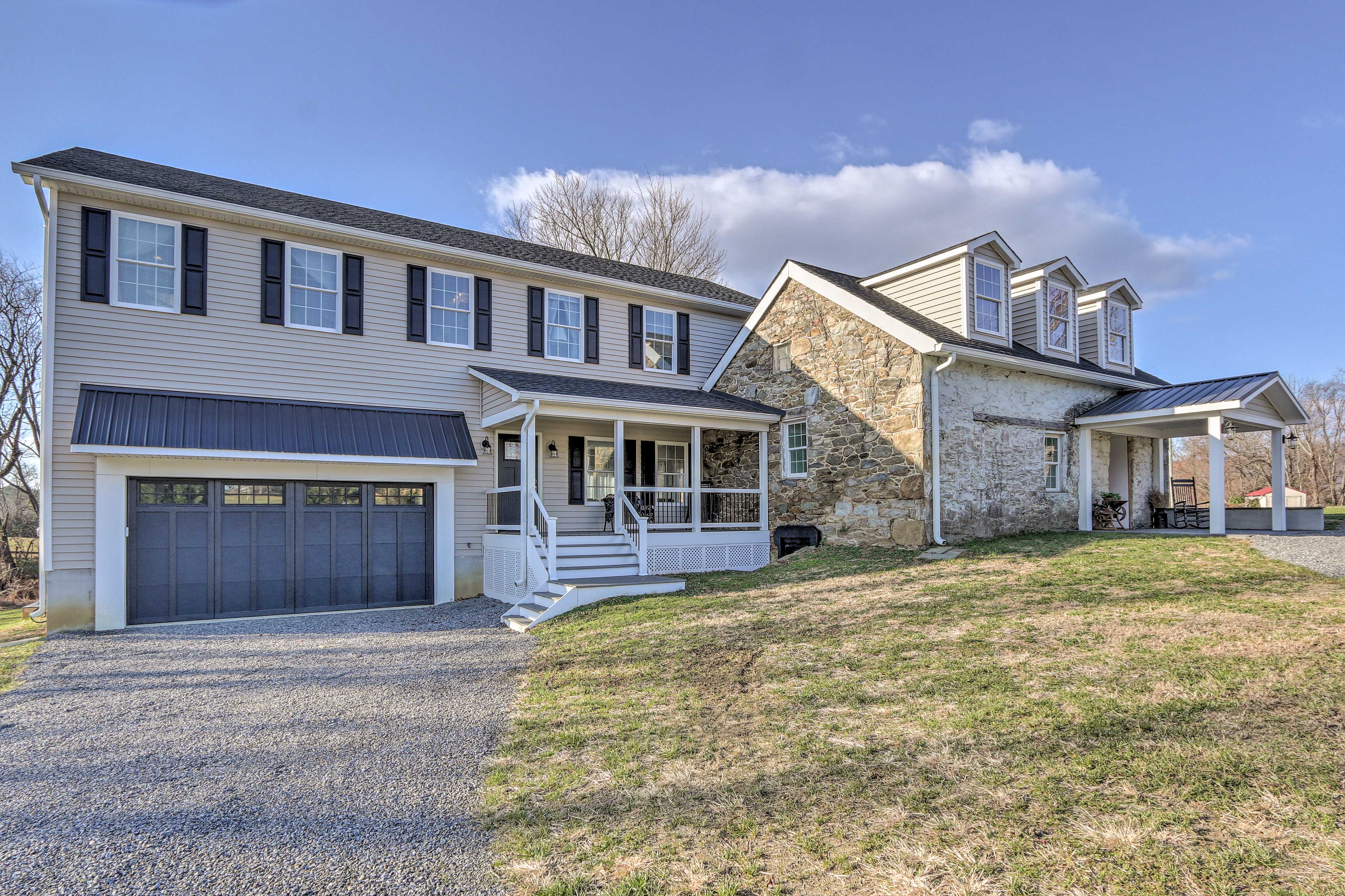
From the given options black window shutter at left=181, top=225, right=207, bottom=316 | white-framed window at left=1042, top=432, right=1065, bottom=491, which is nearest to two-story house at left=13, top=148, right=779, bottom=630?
black window shutter at left=181, top=225, right=207, bottom=316

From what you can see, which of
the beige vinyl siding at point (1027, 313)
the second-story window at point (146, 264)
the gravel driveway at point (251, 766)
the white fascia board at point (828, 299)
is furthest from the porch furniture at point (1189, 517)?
A: the second-story window at point (146, 264)

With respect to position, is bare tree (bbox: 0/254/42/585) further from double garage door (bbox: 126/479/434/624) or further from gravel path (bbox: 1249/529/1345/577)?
gravel path (bbox: 1249/529/1345/577)

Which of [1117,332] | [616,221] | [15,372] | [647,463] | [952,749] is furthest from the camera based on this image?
[616,221]

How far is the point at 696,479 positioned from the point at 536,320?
4.54 metres

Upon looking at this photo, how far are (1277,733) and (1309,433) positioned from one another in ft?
140

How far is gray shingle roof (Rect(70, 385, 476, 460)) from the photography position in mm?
9414

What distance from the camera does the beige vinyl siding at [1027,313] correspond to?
13.7 metres

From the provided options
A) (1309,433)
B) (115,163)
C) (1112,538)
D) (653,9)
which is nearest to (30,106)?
(115,163)

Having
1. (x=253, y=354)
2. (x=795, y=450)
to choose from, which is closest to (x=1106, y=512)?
(x=795, y=450)

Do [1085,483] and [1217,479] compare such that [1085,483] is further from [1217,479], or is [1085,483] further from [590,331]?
[590,331]

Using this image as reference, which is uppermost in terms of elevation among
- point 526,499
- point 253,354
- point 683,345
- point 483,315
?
point 483,315

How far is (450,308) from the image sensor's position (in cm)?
1257

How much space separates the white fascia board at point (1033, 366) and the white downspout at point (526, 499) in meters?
6.76

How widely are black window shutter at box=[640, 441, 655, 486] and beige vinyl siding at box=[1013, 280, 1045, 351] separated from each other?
804 centimetres
